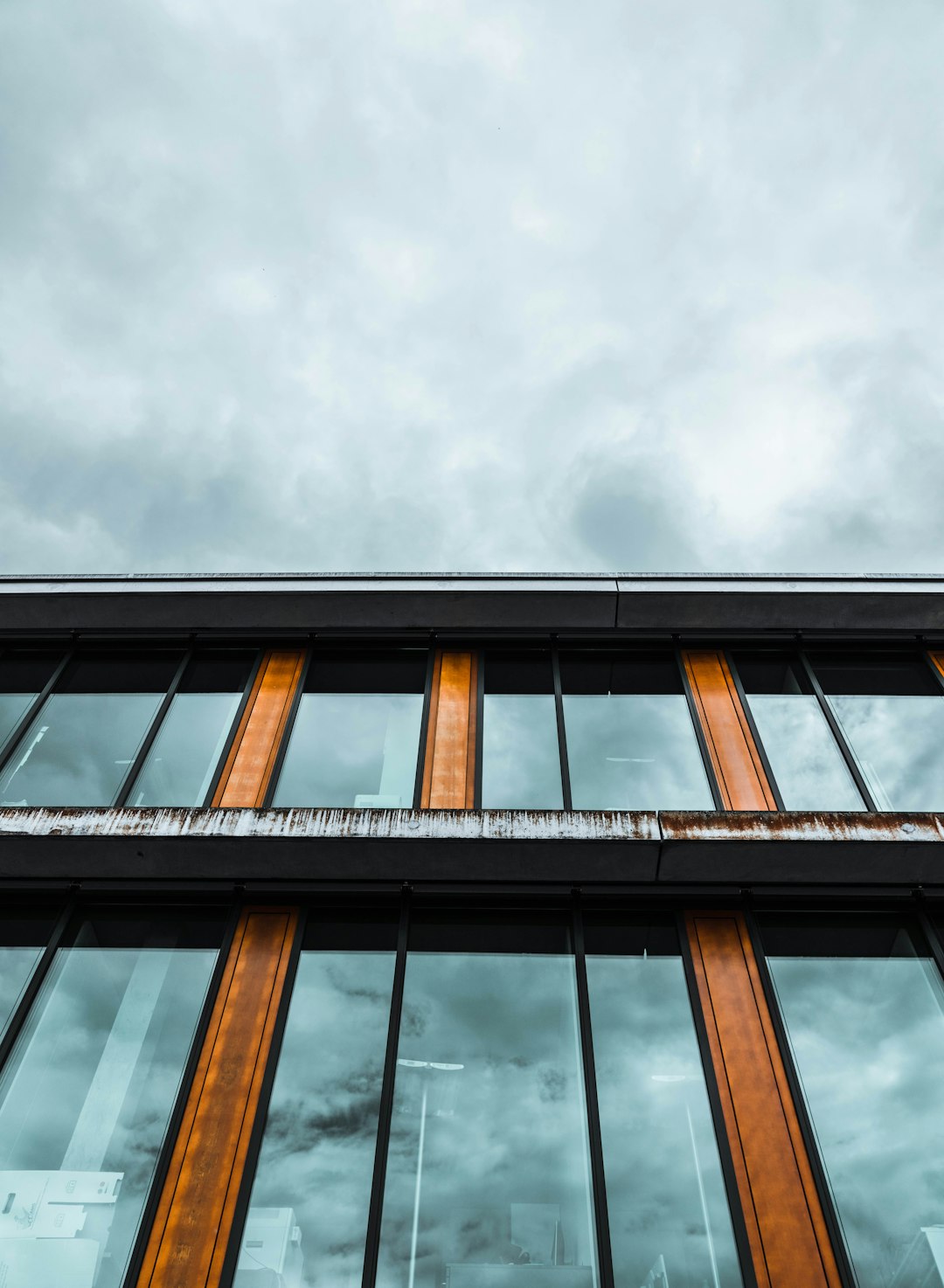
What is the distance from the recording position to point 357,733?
947 centimetres

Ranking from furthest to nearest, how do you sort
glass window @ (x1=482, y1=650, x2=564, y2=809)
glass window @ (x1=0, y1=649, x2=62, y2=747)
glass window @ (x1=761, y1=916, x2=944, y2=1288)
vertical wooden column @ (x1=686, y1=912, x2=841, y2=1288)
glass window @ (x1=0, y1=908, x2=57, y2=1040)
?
1. glass window @ (x1=0, y1=649, x2=62, y2=747)
2. glass window @ (x1=482, y1=650, x2=564, y2=809)
3. glass window @ (x1=0, y1=908, x2=57, y2=1040)
4. glass window @ (x1=761, y1=916, x2=944, y2=1288)
5. vertical wooden column @ (x1=686, y1=912, x2=841, y2=1288)

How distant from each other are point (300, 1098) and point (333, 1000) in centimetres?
79

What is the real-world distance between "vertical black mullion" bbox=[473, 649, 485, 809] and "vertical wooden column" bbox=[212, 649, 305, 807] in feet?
7.15

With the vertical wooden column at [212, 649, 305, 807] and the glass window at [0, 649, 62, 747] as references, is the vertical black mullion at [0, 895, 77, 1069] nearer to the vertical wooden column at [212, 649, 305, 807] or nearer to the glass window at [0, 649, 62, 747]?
the vertical wooden column at [212, 649, 305, 807]

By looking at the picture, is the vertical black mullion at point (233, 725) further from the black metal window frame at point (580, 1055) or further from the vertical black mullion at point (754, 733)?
the vertical black mullion at point (754, 733)

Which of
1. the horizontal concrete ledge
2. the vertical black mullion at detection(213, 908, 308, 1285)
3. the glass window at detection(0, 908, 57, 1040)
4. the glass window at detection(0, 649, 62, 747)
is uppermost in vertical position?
the glass window at detection(0, 649, 62, 747)

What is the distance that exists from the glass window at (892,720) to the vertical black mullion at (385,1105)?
513cm

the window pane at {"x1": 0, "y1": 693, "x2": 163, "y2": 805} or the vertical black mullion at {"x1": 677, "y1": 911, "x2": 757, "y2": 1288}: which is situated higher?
the window pane at {"x1": 0, "y1": 693, "x2": 163, "y2": 805}

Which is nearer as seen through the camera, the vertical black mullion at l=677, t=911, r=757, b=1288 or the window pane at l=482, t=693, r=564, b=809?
the vertical black mullion at l=677, t=911, r=757, b=1288

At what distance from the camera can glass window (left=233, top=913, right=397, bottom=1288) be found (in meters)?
5.78

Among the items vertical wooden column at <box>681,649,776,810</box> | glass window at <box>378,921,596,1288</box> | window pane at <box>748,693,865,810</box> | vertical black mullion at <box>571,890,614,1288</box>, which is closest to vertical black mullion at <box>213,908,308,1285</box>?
glass window at <box>378,921,596,1288</box>

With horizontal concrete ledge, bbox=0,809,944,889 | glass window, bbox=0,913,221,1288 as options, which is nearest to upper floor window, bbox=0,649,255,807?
horizontal concrete ledge, bbox=0,809,944,889

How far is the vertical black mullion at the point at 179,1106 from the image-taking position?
18.9 feet

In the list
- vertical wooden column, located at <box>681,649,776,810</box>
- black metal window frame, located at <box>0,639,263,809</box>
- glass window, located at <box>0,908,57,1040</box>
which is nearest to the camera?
glass window, located at <box>0,908,57,1040</box>
